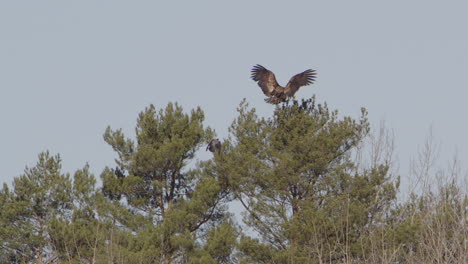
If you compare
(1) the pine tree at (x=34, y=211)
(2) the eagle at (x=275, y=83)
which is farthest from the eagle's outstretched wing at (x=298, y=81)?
(1) the pine tree at (x=34, y=211)

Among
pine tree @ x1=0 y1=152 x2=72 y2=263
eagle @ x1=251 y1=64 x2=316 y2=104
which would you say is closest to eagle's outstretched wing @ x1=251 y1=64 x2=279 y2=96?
eagle @ x1=251 y1=64 x2=316 y2=104

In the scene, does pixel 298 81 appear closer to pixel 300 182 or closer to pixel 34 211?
pixel 300 182

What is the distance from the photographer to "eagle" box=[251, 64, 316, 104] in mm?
32469

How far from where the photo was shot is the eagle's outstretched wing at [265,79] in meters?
32.5

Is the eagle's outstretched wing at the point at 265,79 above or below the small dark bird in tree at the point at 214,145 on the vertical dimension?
above

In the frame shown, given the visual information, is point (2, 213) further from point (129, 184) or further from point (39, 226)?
point (129, 184)

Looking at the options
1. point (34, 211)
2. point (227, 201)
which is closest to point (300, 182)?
point (227, 201)

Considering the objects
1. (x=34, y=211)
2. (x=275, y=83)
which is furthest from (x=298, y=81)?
(x=34, y=211)

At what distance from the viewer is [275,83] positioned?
107ft

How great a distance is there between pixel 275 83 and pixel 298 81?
21.2 inches

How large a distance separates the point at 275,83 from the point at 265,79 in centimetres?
28

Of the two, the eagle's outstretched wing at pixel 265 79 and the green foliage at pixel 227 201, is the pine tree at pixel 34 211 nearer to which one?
the green foliage at pixel 227 201

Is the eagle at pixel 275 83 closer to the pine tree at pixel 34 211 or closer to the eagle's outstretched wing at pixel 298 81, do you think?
the eagle's outstretched wing at pixel 298 81

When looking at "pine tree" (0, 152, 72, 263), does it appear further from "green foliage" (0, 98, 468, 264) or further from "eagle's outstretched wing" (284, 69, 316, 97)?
"eagle's outstretched wing" (284, 69, 316, 97)
